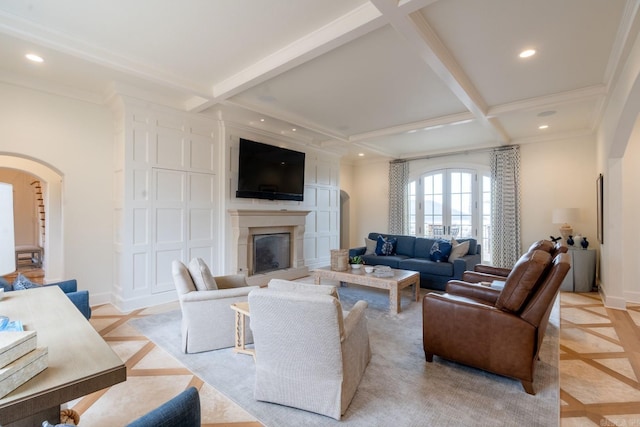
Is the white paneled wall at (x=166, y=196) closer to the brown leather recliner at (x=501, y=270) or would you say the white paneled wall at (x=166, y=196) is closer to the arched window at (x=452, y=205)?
the brown leather recliner at (x=501, y=270)

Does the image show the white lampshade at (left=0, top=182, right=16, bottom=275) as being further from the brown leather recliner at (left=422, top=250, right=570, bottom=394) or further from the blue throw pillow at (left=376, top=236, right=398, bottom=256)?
the blue throw pillow at (left=376, top=236, right=398, bottom=256)

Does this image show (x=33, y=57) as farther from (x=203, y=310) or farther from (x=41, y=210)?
(x=41, y=210)

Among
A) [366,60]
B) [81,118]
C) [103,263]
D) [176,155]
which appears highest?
A: [366,60]

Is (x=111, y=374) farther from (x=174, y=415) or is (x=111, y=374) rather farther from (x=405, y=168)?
(x=405, y=168)

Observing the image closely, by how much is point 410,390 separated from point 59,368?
6.82 feet

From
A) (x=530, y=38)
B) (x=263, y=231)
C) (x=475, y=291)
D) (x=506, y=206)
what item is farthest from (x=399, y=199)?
(x=530, y=38)

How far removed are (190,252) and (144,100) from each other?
215 centimetres

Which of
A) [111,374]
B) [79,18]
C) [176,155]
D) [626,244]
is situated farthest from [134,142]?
[626,244]

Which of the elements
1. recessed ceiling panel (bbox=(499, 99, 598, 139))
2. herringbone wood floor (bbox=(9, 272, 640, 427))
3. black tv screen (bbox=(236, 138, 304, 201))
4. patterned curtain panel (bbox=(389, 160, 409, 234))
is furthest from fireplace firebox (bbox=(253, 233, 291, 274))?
recessed ceiling panel (bbox=(499, 99, 598, 139))

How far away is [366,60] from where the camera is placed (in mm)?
3182

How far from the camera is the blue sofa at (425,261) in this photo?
16.2ft

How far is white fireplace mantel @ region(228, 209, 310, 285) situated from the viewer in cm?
505

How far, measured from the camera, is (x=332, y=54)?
10.1 feet

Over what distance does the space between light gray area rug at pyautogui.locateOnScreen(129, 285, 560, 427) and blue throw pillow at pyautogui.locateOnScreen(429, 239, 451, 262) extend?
208 centimetres
